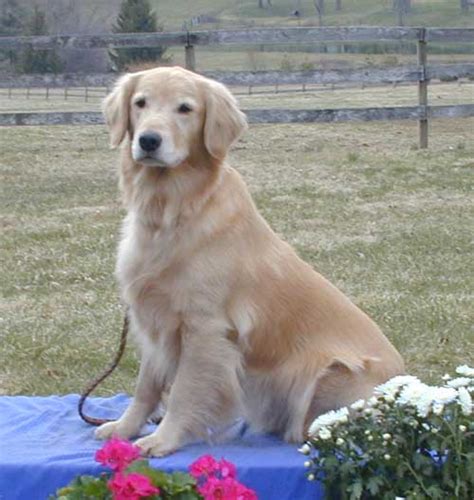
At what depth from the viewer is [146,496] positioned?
11.0 feet

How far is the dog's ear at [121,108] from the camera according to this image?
4.19m

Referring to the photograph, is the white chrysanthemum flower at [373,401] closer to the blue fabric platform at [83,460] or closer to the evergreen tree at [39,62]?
the blue fabric platform at [83,460]

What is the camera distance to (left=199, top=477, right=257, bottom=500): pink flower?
11.1ft

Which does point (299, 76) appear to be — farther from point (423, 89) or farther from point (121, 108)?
point (121, 108)

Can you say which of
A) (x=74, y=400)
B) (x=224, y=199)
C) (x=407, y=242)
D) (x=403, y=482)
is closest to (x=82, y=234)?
(x=407, y=242)

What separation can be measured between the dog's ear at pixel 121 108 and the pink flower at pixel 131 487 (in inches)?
54.7

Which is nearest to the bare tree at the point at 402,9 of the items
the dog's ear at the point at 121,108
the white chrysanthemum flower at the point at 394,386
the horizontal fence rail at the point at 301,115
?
the horizontal fence rail at the point at 301,115

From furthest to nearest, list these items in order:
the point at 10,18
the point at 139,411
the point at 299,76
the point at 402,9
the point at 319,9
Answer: the point at 319,9 < the point at 402,9 < the point at 10,18 < the point at 299,76 < the point at 139,411

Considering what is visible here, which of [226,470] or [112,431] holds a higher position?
[226,470]

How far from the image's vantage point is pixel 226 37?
1583 cm

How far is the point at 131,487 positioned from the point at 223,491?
0.91 feet

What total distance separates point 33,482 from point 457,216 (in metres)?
7.89

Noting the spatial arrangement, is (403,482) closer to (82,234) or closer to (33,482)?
(33,482)

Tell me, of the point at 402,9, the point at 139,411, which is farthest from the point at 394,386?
the point at 402,9
